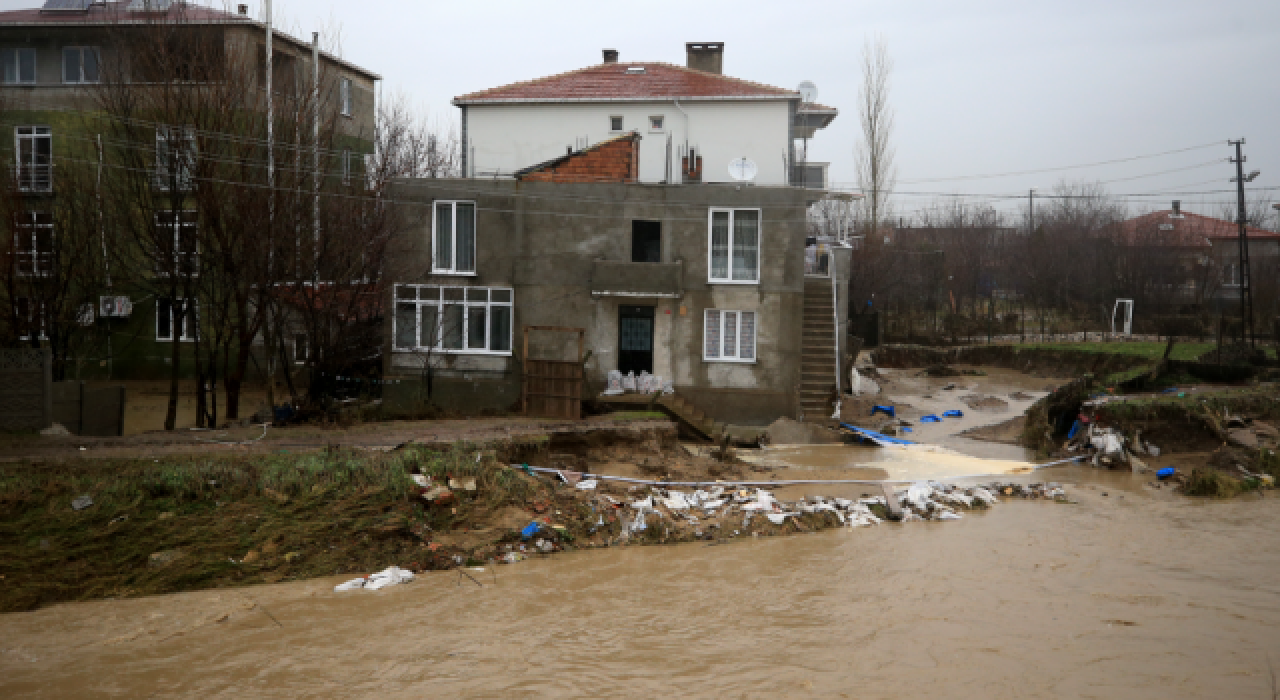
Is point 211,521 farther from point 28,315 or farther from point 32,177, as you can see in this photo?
point 32,177

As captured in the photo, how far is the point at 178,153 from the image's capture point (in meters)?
17.8

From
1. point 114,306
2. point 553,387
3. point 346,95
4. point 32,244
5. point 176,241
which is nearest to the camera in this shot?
point 176,241

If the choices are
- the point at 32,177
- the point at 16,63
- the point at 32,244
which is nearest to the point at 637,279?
the point at 32,244

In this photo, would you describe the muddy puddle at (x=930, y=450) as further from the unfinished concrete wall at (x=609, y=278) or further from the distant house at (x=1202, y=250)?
the distant house at (x=1202, y=250)

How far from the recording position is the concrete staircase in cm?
2222

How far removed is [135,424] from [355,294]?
7024 millimetres

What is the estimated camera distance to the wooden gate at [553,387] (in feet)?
65.6

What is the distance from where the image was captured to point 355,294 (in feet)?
65.5

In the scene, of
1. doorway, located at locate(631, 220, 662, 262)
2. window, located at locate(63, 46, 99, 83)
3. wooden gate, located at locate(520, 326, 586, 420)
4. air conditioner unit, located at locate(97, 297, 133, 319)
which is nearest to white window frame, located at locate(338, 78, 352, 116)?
window, located at locate(63, 46, 99, 83)

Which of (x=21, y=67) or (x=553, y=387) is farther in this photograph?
(x=21, y=67)

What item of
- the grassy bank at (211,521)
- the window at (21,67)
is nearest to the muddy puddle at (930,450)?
the grassy bank at (211,521)

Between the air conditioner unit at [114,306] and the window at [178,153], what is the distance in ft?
30.5

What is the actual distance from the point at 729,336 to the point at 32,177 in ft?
61.7

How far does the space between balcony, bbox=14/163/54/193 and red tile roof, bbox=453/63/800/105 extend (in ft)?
41.4
